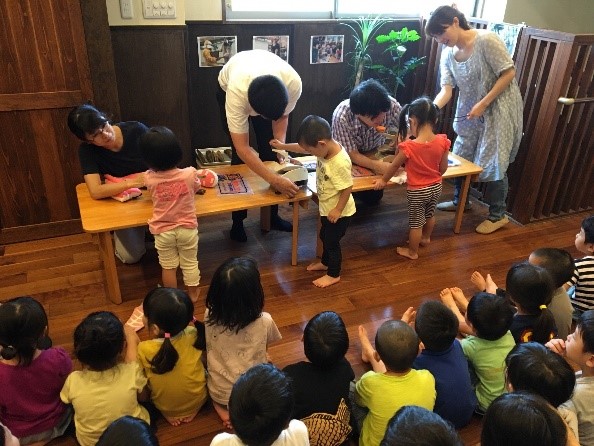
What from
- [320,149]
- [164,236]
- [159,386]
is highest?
[320,149]

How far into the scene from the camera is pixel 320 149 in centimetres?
247

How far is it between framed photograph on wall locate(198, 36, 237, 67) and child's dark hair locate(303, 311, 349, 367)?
257 centimetres

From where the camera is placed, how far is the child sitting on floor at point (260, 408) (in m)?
1.30

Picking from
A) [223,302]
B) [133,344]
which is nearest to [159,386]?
[133,344]

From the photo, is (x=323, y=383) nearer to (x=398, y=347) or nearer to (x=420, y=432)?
(x=398, y=347)

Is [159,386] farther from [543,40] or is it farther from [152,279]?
[543,40]

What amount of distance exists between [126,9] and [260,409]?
2837 millimetres

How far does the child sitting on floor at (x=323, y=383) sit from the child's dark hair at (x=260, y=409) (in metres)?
0.34

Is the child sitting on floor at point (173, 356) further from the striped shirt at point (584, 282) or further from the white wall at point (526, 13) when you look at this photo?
the white wall at point (526, 13)

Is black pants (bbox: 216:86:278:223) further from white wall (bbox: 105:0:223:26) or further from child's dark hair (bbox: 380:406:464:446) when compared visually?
child's dark hair (bbox: 380:406:464:446)

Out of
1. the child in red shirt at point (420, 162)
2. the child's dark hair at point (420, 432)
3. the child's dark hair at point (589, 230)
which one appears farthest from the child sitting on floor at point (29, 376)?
the child's dark hair at point (589, 230)

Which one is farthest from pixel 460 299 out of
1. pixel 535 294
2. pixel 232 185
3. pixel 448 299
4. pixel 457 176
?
pixel 232 185

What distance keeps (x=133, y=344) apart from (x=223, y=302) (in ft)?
1.44

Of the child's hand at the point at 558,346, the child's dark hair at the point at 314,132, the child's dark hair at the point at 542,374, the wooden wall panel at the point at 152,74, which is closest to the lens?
the child's dark hair at the point at 542,374
